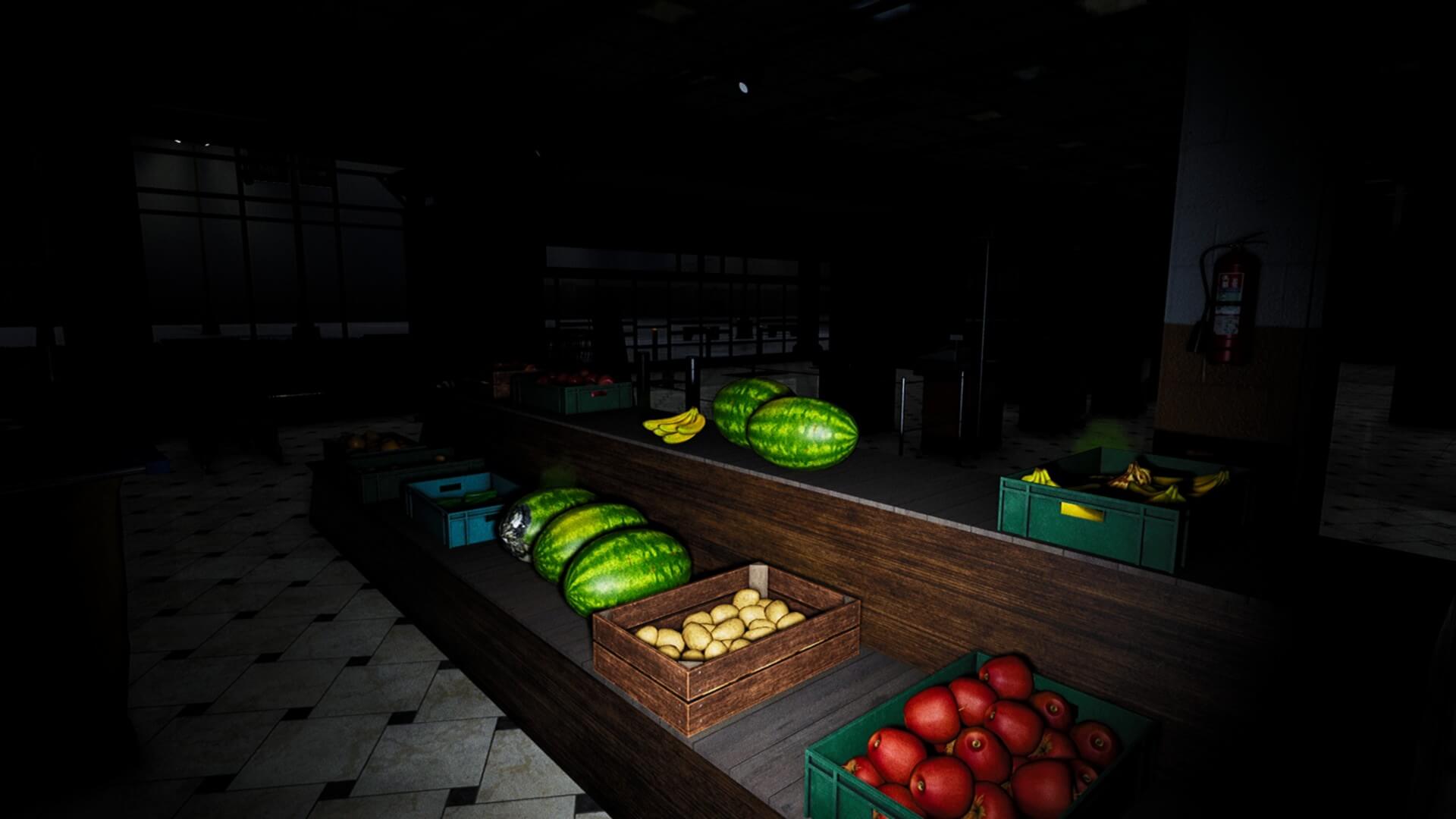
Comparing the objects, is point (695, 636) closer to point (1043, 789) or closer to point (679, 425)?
point (1043, 789)

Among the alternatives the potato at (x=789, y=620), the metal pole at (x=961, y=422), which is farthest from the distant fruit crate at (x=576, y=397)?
the metal pole at (x=961, y=422)

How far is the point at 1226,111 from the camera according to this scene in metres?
3.88

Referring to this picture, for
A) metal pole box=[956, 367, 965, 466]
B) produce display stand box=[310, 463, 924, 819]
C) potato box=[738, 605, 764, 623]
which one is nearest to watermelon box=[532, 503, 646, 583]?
produce display stand box=[310, 463, 924, 819]

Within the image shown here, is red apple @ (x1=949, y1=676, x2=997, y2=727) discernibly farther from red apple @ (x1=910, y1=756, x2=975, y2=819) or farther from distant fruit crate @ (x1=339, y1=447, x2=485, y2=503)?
distant fruit crate @ (x1=339, y1=447, x2=485, y2=503)

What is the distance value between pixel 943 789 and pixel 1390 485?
854 centimetres

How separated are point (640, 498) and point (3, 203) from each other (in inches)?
317

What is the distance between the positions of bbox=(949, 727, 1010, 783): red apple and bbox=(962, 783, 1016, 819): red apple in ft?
0.18

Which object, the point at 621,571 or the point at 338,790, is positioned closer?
the point at 621,571

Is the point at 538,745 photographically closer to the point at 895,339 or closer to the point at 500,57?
the point at 500,57

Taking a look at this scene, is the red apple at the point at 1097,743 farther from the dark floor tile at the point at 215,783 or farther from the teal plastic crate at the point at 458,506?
the dark floor tile at the point at 215,783

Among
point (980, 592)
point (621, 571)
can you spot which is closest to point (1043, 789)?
point (980, 592)

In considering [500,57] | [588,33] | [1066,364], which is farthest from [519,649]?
[1066,364]

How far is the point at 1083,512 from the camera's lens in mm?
1677

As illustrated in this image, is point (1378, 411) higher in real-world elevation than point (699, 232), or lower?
lower
